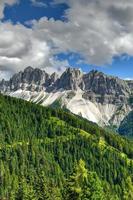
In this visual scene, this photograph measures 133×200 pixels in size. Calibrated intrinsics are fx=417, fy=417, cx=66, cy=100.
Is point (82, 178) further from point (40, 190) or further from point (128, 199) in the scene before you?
point (128, 199)

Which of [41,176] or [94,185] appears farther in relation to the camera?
[41,176]

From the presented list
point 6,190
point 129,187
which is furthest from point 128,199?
point 6,190

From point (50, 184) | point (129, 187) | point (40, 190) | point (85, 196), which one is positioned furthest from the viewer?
point (129, 187)

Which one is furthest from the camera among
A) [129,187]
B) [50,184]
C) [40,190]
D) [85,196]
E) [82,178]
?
[129,187]

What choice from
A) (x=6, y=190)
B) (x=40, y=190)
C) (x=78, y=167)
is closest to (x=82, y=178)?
(x=78, y=167)

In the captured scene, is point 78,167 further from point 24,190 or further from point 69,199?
point 24,190

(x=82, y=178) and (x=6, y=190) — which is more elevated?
(x=82, y=178)

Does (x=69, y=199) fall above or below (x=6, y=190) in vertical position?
above

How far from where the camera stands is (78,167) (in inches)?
2965

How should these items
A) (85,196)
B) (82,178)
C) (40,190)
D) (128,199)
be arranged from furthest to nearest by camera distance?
(128,199), (40,190), (82,178), (85,196)

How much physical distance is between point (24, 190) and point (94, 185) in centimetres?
2782

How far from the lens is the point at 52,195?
96000mm

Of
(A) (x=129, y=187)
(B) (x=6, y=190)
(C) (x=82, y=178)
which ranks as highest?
(C) (x=82, y=178)

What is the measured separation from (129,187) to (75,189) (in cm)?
5724
